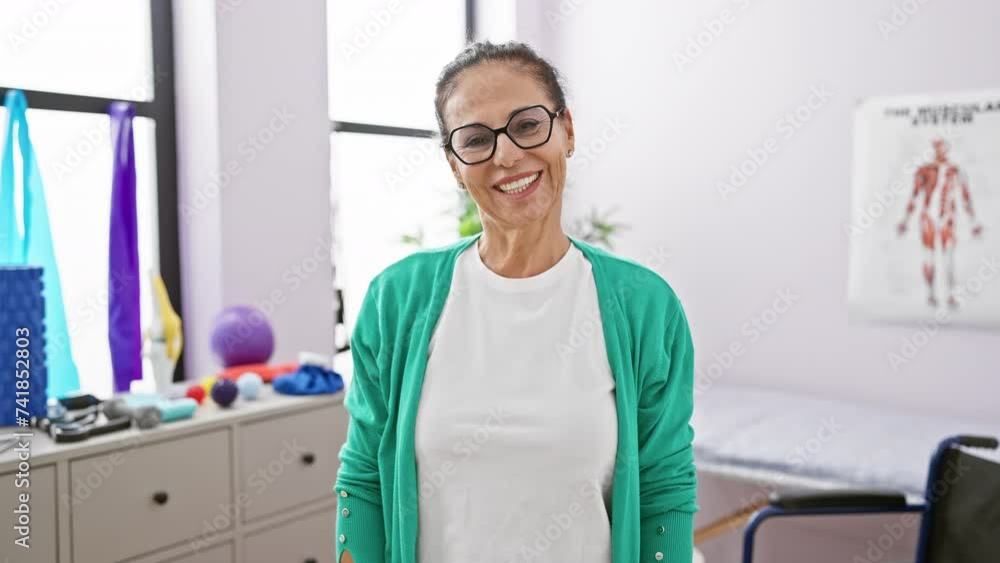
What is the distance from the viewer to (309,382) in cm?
237

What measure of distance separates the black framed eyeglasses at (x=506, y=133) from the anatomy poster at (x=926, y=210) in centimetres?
230

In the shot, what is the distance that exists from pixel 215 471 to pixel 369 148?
1.75 meters

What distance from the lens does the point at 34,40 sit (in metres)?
2.39

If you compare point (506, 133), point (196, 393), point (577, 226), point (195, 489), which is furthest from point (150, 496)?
point (577, 226)

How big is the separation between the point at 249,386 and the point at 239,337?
22 centimetres

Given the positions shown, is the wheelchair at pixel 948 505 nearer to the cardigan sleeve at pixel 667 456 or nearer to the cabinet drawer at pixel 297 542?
the cardigan sleeve at pixel 667 456

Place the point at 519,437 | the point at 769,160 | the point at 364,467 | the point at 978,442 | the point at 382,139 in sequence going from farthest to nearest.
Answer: the point at 382,139 < the point at 769,160 < the point at 978,442 < the point at 364,467 < the point at 519,437

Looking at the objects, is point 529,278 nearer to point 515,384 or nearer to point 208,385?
point 515,384

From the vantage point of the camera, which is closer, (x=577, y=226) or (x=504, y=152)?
(x=504, y=152)

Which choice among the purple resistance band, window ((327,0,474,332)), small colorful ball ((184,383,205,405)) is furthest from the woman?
window ((327,0,474,332))

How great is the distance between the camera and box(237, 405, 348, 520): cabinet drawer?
2.18m

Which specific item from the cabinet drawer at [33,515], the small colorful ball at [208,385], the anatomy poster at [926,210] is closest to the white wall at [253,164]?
the small colorful ball at [208,385]

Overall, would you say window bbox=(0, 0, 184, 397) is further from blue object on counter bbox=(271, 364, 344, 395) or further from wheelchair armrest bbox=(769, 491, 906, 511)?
wheelchair armrest bbox=(769, 491, 906, 511)

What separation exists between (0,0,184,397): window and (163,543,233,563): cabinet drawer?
0.77 metres
